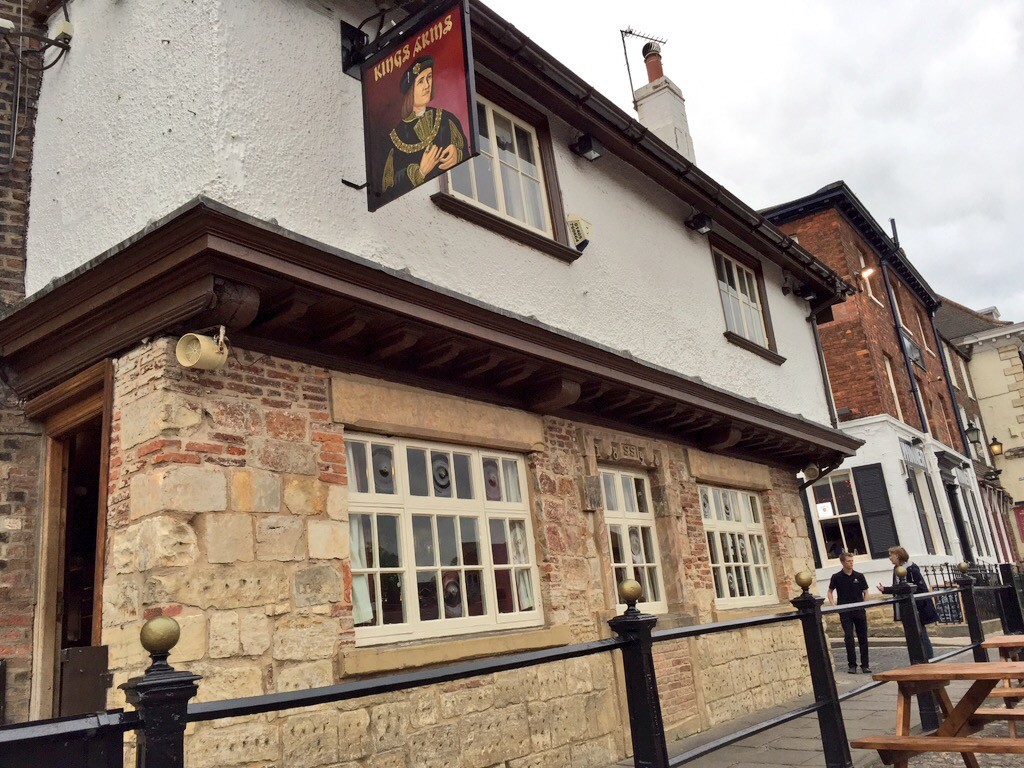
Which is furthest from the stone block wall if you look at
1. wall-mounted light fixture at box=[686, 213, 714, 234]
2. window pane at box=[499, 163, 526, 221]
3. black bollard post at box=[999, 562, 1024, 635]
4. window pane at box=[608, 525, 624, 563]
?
black bollard post at box=[999, 562, 1024, 635]

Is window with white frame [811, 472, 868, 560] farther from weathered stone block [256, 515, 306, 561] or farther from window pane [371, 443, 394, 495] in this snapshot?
weathered stone block [256, 515, 306, 561]

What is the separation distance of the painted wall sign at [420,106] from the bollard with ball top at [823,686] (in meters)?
3.14

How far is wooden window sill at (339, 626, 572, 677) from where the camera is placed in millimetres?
4887

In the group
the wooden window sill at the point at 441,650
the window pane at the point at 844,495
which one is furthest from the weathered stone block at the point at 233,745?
the window pane at the point at 844,495

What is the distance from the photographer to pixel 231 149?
190 inches

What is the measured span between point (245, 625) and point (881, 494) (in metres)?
14.9

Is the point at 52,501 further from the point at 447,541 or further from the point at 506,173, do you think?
the point at 506,173

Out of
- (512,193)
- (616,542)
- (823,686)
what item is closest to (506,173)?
(512,193)

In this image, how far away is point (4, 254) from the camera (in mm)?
5973

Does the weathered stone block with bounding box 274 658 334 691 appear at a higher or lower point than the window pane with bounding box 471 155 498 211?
lower

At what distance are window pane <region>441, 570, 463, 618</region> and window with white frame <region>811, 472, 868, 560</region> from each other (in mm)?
12622

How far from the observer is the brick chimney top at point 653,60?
12773 mm

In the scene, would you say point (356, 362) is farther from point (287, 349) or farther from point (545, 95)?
point (545, 95)

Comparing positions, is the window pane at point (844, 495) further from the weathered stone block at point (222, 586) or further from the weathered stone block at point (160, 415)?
the weathered stone block at point (160, 415)
